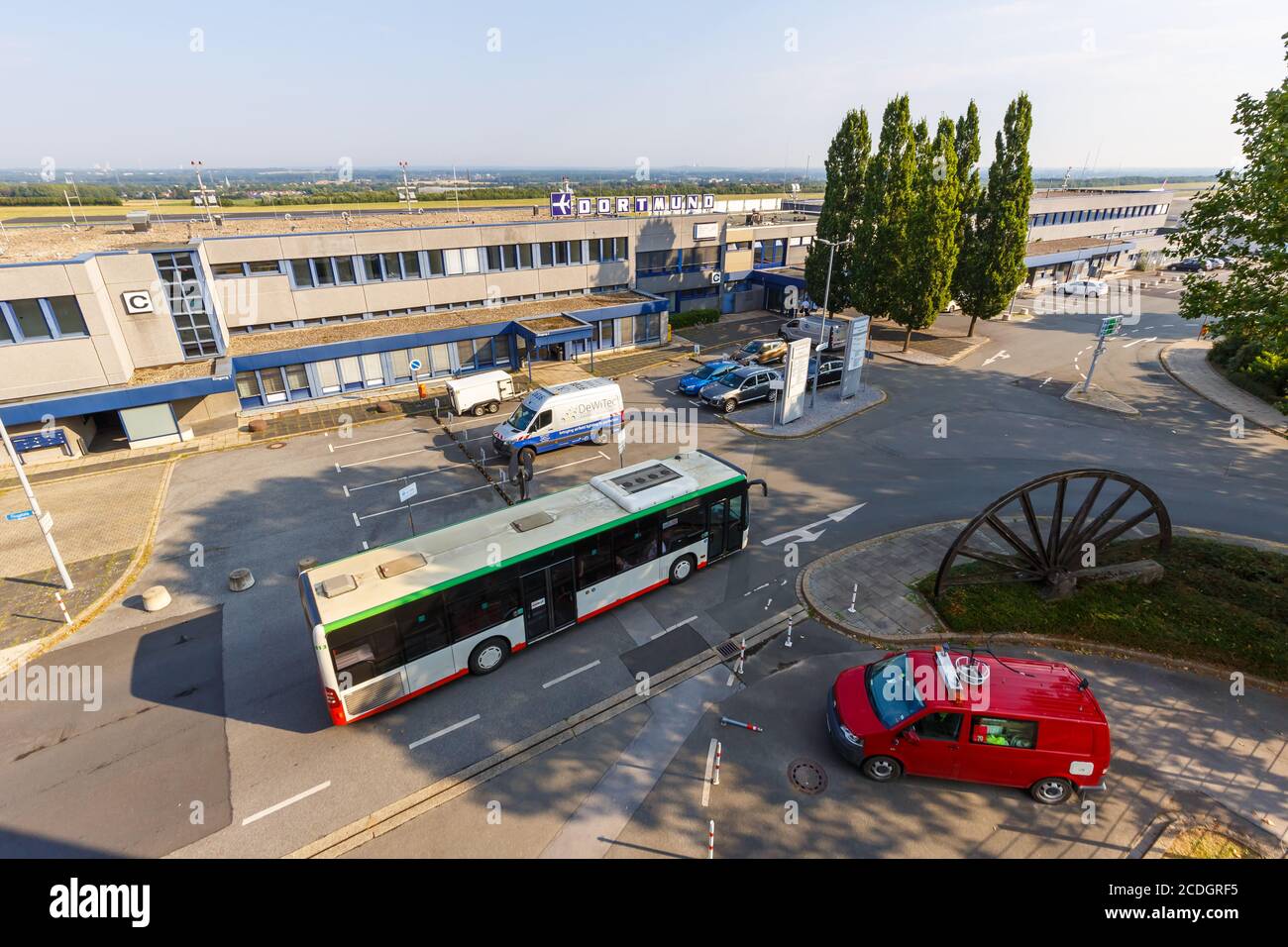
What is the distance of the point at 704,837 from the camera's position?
10555 mm

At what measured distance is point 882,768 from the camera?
11.3 meters

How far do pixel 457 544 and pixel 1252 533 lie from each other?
25.0 metres

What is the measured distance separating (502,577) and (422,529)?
7.89 m

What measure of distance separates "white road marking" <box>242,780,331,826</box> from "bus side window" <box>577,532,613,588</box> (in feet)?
21.8

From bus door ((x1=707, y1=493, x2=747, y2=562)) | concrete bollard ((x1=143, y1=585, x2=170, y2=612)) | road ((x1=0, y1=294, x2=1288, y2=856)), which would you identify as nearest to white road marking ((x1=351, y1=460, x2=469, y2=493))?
road ((x1=0, y1=294, x2=1288, y2=856))

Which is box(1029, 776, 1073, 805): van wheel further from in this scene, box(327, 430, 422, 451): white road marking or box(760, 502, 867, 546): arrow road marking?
box(327, 430, 422, 451): white road marking

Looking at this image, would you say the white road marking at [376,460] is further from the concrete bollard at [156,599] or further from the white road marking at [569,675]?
the white road marking at [569,675]

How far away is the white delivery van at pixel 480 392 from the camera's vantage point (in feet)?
95.0

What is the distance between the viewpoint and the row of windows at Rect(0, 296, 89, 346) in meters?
22.8

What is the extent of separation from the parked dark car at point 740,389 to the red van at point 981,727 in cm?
2000

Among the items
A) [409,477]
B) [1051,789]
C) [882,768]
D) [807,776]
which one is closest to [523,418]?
[409,477]

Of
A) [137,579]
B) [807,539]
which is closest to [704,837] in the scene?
[807,539]

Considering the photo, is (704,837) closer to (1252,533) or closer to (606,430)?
(606,430)

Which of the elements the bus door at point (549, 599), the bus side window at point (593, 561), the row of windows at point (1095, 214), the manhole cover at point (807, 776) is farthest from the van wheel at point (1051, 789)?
the row of windows at point (1095, 214)
